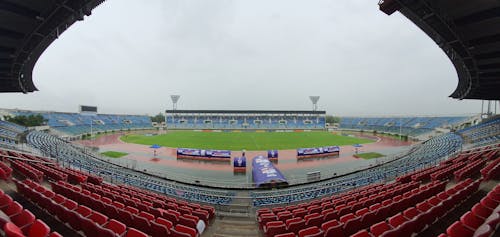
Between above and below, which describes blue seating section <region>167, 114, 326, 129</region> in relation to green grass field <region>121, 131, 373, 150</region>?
above

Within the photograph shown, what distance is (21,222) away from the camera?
415cm

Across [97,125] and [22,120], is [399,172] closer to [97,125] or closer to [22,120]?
[22,120]

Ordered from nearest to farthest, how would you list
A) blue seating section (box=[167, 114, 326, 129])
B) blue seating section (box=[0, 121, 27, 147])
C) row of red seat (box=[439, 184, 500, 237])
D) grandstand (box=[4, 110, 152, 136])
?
row of red seat (box=[439, 184, 500, 237]) → blue seating section (box=[0, 121, 27, 147]) → grandstand (box=[4, 110, 152, 136]) → blue seating section (box=[167, 114, 326, 129])

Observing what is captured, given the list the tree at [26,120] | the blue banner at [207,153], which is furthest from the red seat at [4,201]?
the tree at [26,120]

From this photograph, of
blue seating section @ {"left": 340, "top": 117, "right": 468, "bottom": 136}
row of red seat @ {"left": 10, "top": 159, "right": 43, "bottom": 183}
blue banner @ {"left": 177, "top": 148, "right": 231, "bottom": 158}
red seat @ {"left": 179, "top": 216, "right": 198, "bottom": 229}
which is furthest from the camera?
blue seating section @ {"left": 340, "top": 117, "right": 468, "bottom": 136}

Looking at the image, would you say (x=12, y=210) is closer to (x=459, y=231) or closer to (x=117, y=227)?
(x=117, y=227)

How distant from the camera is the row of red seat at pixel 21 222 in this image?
11.3 ft

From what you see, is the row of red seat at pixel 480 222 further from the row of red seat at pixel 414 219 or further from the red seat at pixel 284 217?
the red seat at pixel 284 217

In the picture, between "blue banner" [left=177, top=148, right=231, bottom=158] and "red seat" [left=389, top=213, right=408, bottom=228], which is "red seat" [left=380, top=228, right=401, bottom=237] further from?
"blue banner" [left=177, top=148, right=231, bottom=158]

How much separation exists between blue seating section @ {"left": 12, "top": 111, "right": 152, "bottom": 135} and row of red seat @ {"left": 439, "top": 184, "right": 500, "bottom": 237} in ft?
206

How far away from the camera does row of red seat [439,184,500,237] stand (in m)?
3.42

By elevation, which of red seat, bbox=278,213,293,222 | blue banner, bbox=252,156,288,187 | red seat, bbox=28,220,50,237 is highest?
red seat, bbox=28,220,50,237

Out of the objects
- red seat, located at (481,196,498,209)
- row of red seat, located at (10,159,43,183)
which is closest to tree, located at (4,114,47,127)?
row of red seat, located at (10,159,43,183)

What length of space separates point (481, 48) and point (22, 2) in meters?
26.2
